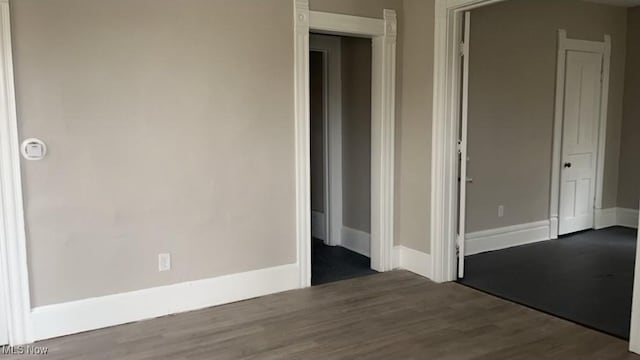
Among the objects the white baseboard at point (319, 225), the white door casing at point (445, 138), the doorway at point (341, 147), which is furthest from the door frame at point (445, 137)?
the white baseboard at point (319, 225)

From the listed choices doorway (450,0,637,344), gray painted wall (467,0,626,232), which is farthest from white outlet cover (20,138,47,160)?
gray painted wall (467,0,626,232)

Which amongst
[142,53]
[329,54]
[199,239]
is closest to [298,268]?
[199,239]

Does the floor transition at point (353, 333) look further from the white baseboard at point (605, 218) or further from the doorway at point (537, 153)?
the white baseboard at point (605, 218)

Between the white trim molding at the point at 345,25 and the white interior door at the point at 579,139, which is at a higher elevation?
the white trim molding at the point at 345,25

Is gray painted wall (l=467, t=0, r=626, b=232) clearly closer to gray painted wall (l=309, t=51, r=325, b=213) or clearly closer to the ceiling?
the ceiling

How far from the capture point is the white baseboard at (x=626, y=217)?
670 cm

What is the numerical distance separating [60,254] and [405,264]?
2949 mm

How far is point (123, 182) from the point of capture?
3.62m

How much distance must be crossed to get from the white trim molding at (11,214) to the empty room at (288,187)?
1 cm

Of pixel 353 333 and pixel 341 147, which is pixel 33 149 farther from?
pixel 341 147

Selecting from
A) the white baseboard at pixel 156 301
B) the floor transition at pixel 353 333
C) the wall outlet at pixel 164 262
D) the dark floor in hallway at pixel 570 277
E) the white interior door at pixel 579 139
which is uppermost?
the white interior door at pixel 579 139

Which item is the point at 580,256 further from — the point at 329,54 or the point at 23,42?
the point at 23,42

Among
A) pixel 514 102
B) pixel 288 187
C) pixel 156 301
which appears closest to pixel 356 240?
pixel 288 187

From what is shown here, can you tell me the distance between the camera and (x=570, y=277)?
4.65 meters
